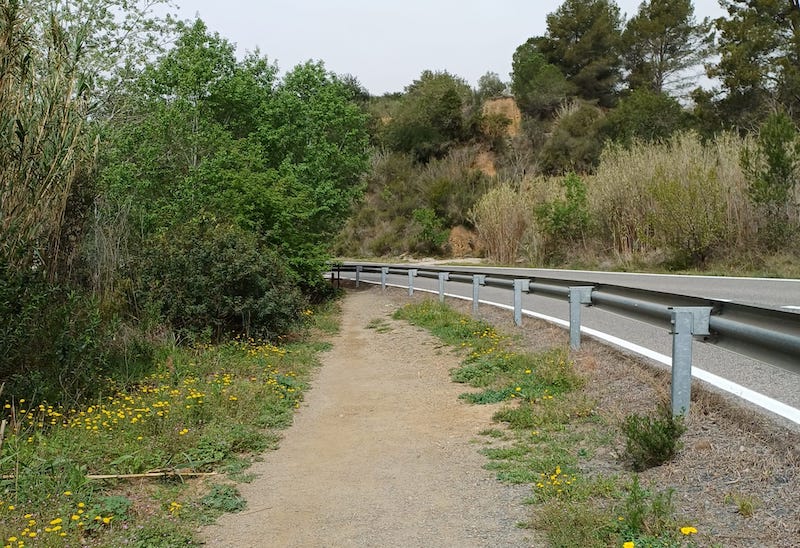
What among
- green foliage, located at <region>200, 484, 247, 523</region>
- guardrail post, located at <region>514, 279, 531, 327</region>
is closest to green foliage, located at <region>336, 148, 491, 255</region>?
guardrail post, located at <region>514, 279, 531, 327</region>

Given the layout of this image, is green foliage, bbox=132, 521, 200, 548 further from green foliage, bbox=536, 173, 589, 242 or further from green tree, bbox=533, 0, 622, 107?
green tree, bbox=533, 0, 622, 107

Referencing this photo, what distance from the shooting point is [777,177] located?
824 inches

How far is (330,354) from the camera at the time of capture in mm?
11586

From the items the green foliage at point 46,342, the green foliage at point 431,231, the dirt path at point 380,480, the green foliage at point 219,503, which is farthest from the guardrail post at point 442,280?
the green foliage at point 431,231

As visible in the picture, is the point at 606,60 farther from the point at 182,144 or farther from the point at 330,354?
the point at 330,354

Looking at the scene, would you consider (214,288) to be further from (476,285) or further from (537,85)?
(537,85)

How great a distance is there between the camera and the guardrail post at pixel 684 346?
16.4 ft

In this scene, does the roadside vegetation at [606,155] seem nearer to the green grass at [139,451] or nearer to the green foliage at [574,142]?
the green foliage at [574,142]

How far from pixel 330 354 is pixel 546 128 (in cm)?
4624

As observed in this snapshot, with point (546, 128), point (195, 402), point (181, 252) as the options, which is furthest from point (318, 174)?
point (546, 128)

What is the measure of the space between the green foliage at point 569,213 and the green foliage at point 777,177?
27.0 feet

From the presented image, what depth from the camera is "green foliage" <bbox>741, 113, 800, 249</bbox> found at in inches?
818

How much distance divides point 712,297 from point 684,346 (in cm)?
901

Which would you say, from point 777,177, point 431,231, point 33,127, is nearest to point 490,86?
point 431,231
